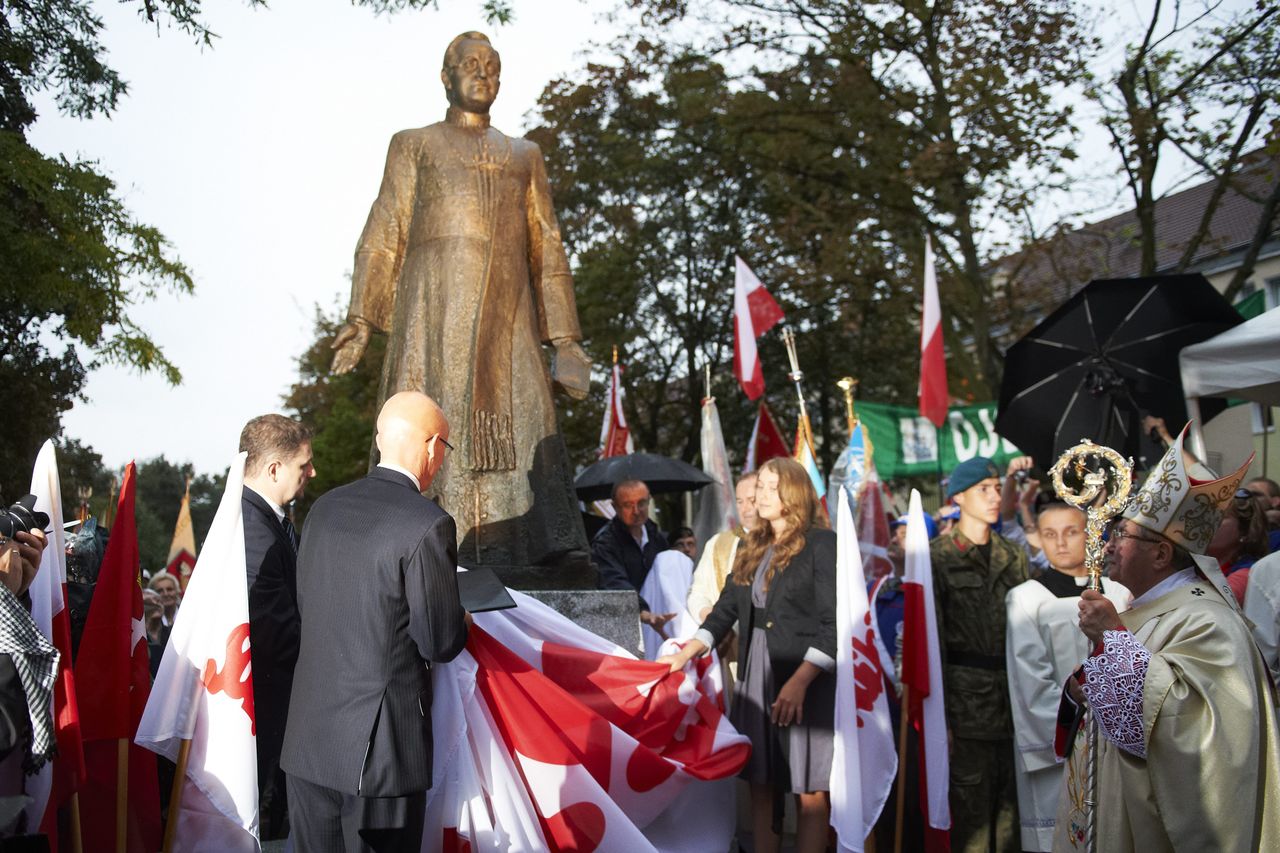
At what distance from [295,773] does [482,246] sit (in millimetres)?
3497

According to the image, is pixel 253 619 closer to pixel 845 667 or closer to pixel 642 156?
pixel 845 667

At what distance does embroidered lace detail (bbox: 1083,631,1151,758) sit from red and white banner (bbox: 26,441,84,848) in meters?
3.34

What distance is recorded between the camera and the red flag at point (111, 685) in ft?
15.5

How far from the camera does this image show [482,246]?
22.4ft

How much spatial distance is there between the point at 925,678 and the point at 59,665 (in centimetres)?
383

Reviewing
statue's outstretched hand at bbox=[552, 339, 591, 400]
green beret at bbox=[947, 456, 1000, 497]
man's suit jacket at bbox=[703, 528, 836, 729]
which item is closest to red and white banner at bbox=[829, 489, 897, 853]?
man's suit jacket at bbox=[703, 528, 836, 729]

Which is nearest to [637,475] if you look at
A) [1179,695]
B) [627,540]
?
[627,540]

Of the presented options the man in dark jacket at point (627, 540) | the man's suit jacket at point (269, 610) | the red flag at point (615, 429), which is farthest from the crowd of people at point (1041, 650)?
the red flag at point (615, 429)

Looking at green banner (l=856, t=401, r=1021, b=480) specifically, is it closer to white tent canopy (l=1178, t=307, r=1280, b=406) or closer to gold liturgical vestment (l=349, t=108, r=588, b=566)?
white tent canopy (l=1178, t=307, r=1280, b=406)

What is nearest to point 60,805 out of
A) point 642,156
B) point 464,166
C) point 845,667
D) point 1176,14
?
point 845,667

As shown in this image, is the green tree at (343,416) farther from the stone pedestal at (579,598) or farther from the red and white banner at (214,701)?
the red and white banner at (214,701)

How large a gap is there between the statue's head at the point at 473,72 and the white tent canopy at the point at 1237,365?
14.2 ft

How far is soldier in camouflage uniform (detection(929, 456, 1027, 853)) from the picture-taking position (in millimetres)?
6402

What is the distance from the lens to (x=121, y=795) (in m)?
A: 4.64
